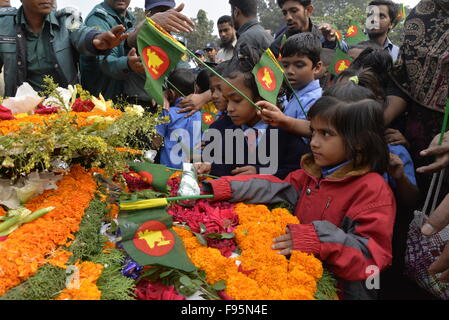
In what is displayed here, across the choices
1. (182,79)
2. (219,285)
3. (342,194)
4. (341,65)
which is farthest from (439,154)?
(182,79)

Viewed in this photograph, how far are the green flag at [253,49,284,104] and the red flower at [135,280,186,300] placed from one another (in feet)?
4.21

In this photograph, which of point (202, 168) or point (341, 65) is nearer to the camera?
point (202, 168)

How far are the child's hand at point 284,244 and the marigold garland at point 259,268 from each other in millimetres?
24

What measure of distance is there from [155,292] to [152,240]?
0.19 metres

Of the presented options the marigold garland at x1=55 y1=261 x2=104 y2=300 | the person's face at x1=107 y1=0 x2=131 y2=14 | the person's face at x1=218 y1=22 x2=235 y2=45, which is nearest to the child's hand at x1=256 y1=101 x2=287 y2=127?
the marigold garland at x1=55 y1=261 x2=104 y2=300

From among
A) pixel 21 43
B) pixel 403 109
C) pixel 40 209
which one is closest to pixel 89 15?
pixel 21 43

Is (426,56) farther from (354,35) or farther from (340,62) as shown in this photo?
(354,35)

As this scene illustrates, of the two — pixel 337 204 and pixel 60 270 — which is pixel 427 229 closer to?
pixel 337 204

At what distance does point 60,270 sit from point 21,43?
7.11 feet

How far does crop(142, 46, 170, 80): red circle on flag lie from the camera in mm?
1912

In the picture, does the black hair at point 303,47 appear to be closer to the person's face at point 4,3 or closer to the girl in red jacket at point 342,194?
the girl in red jacket at point 342,194

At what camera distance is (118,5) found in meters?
3.13

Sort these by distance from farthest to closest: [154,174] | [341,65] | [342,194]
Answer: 1. [341,65]
2. [154,174]
3. [342,194]
